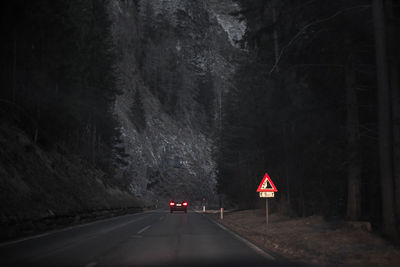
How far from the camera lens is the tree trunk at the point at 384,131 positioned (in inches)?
438

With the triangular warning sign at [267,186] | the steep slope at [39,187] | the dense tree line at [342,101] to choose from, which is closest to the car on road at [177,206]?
the steep slope at [39,187]

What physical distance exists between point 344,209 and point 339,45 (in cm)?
828

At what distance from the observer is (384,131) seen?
11.3 meters

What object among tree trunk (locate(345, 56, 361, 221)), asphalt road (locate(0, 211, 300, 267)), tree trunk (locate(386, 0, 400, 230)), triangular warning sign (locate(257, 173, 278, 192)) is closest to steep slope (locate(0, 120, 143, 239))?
asphalt road (locate(0, 211, 300, 267))

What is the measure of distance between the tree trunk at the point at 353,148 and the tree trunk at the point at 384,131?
2.74 meters

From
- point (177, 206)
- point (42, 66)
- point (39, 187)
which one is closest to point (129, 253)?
point (39, 187)

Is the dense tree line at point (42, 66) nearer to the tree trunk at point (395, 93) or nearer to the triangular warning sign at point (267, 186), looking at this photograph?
the triangular warning sign at point (267, 186)

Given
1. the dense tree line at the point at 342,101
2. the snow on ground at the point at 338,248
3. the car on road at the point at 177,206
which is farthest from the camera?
the car on road at the point at 177,206

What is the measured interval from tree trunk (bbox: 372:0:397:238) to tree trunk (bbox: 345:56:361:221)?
274 centimetres

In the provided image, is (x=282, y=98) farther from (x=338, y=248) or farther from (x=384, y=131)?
(x=338, y=248)

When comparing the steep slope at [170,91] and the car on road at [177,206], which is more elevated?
the steep slope at [170,91]

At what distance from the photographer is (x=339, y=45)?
14.8 m

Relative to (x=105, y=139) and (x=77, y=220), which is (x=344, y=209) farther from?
(x=105, y=139)

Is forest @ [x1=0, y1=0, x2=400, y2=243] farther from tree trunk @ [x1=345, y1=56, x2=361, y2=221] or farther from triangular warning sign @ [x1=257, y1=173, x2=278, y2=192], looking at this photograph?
triangular warning sign @ [x1=257, y1=173, x2=278, y2=192]
